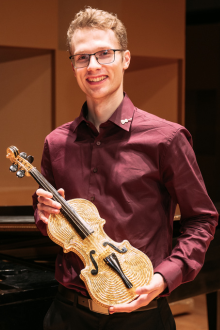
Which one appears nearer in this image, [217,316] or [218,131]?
[217,316]

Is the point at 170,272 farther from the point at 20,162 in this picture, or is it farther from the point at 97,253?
the point at 20,162

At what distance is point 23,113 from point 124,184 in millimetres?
2655

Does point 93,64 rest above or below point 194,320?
above

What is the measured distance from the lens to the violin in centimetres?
117

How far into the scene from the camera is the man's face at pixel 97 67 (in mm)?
1348

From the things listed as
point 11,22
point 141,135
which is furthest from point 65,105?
point 141,135

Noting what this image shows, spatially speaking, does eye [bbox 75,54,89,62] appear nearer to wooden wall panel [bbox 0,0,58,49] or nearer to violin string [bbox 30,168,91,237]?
violin string [bbox 30,168,91,237]

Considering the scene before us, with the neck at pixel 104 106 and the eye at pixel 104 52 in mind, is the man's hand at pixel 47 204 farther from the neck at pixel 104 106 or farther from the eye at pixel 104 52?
the eye at pixel 104 52

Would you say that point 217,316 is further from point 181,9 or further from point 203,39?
point 203,39

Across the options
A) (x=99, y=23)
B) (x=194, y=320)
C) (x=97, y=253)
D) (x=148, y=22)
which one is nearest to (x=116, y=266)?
(x=97, y=253)

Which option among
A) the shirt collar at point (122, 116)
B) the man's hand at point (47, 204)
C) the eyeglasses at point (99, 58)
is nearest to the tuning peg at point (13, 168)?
the man's hand at point (47, 204)

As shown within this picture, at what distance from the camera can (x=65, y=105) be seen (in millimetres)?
3846

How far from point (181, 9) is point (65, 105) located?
151cm

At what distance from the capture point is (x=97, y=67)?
4.39ft
